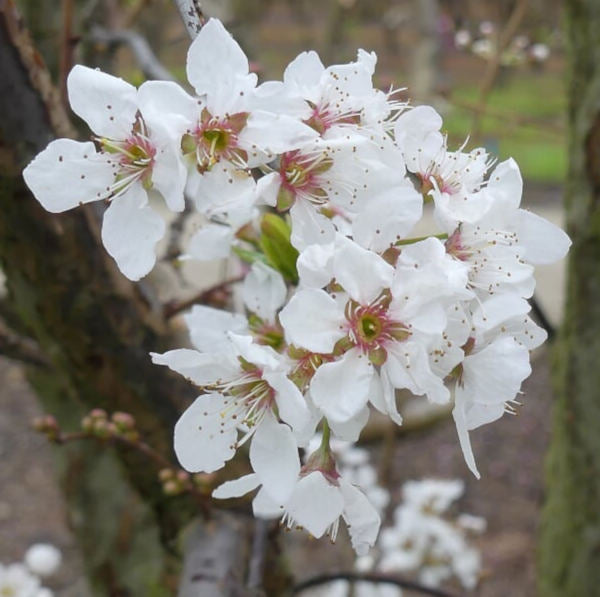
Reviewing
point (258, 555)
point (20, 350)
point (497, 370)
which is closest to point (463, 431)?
point (497, 370)

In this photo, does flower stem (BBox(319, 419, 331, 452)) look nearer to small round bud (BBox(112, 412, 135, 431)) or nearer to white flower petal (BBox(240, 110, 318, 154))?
white flower petal (BBox(240, 110, 318, 154))

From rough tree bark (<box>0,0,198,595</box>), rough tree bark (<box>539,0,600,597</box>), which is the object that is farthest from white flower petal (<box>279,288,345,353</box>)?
rough tree bark (<box>539,0,600,597</box>)

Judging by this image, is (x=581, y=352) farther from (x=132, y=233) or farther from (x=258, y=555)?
(x=132, y=233)

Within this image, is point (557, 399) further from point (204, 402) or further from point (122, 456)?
point (204, 402)

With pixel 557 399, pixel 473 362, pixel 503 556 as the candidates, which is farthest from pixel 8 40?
pixel 503 556

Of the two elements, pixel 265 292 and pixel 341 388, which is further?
pixel 265 292

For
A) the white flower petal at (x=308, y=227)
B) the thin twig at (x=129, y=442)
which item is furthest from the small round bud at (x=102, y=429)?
the white flower petal at (x=308, y=227)

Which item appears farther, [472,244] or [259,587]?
[259,587]
